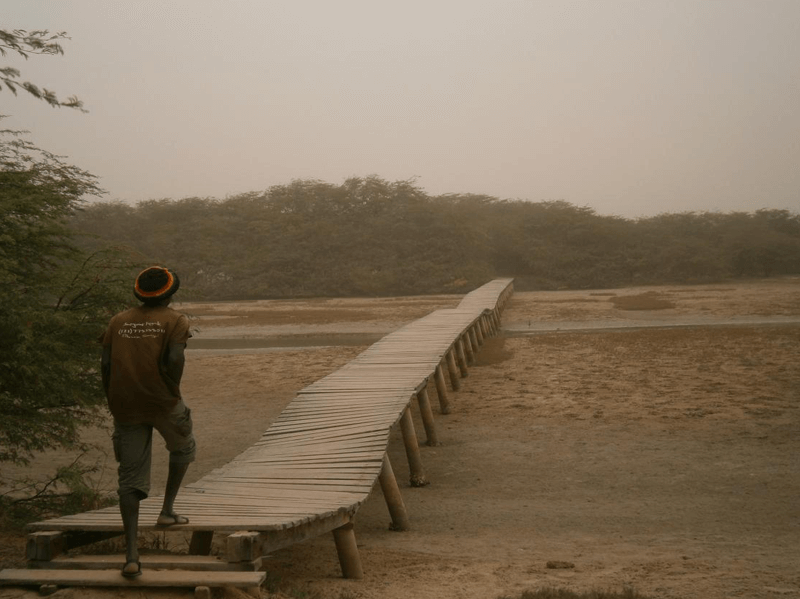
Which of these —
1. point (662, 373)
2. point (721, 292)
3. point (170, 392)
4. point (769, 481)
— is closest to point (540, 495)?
point (769, 481)

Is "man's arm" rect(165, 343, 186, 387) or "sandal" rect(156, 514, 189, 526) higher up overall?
"man's arm" rect(165, 343, 186, 387)

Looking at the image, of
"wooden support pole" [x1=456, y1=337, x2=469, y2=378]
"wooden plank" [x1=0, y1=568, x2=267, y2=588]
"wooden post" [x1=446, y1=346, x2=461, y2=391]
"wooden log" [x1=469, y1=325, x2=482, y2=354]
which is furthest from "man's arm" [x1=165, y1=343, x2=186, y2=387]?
"wooden log" [x1=469, y1=325, x2=482, y2=354]

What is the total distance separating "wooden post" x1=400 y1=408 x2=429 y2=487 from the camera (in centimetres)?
762

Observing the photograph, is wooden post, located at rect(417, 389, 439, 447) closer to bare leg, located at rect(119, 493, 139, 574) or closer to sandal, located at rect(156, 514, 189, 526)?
sandal, located at rect(156, 514, 189, 526)

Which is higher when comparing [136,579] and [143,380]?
[143,380]

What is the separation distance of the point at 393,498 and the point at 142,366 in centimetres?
273

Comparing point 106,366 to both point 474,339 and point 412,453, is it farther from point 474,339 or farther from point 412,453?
point 474,339

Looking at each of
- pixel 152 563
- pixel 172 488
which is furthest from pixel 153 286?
pixel 152 563

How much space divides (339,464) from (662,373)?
7321 millimetres

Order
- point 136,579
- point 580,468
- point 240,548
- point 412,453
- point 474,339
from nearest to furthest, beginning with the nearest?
1. point 136,579
2. point 240,548
3. point 412,453
4. point 580,468
5. point 474,339

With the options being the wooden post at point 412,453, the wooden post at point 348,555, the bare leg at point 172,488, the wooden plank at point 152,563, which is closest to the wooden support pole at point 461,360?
the wooden post at point 412,453

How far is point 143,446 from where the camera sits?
4184mm

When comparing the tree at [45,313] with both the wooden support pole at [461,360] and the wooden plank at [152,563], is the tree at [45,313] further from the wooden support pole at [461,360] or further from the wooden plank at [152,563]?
the wooden support pole at [461,360]

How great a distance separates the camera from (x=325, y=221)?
3756cm
